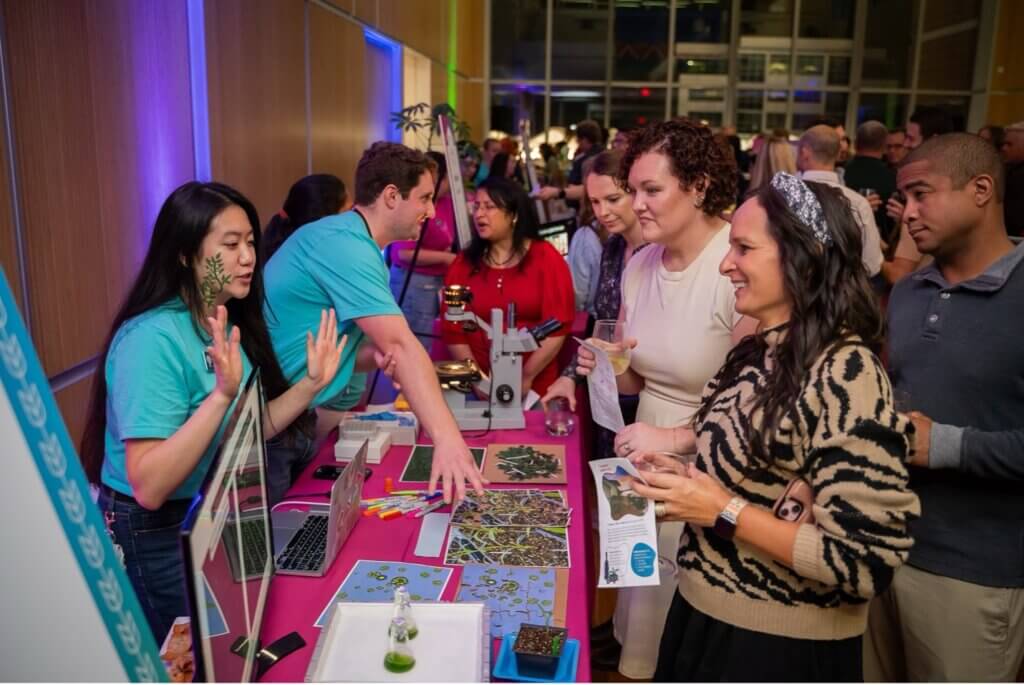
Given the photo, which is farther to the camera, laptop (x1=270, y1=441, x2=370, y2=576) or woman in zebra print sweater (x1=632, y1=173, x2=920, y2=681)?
laptop (x1=270, y1=441, x2=370, y2=576)

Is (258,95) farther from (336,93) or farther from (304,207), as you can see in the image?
(336,93)

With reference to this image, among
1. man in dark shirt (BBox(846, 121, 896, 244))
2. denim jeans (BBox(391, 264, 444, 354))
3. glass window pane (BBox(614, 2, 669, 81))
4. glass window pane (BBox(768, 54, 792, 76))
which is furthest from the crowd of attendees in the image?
glass window pane (BBox(768, 54, 792, 76))

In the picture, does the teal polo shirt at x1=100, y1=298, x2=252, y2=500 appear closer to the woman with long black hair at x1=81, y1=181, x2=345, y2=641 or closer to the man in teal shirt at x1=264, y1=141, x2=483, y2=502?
the woman with long black hair at x1=81, y1=181, x2=345, y2=641

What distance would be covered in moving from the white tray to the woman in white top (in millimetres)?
980

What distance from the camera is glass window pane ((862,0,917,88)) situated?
13992mm

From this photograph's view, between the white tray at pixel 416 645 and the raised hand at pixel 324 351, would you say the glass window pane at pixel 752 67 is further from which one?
the white tray at pixel 416 645

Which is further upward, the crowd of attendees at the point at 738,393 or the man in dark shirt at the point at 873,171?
the man in dark shirt at the point at 873,171

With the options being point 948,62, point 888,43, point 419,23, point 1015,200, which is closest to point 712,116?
point 888,43

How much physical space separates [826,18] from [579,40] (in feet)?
14.3

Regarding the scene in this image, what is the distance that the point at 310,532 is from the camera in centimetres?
197

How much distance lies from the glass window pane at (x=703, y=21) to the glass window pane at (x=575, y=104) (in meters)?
1.74

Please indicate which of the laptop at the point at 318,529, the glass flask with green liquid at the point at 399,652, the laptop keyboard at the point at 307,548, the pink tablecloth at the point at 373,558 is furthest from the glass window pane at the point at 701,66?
the glass flask with green liquid at the point at 399,652

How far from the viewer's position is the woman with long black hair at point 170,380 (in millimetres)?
1571

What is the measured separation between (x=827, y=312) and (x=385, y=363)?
127 cm
